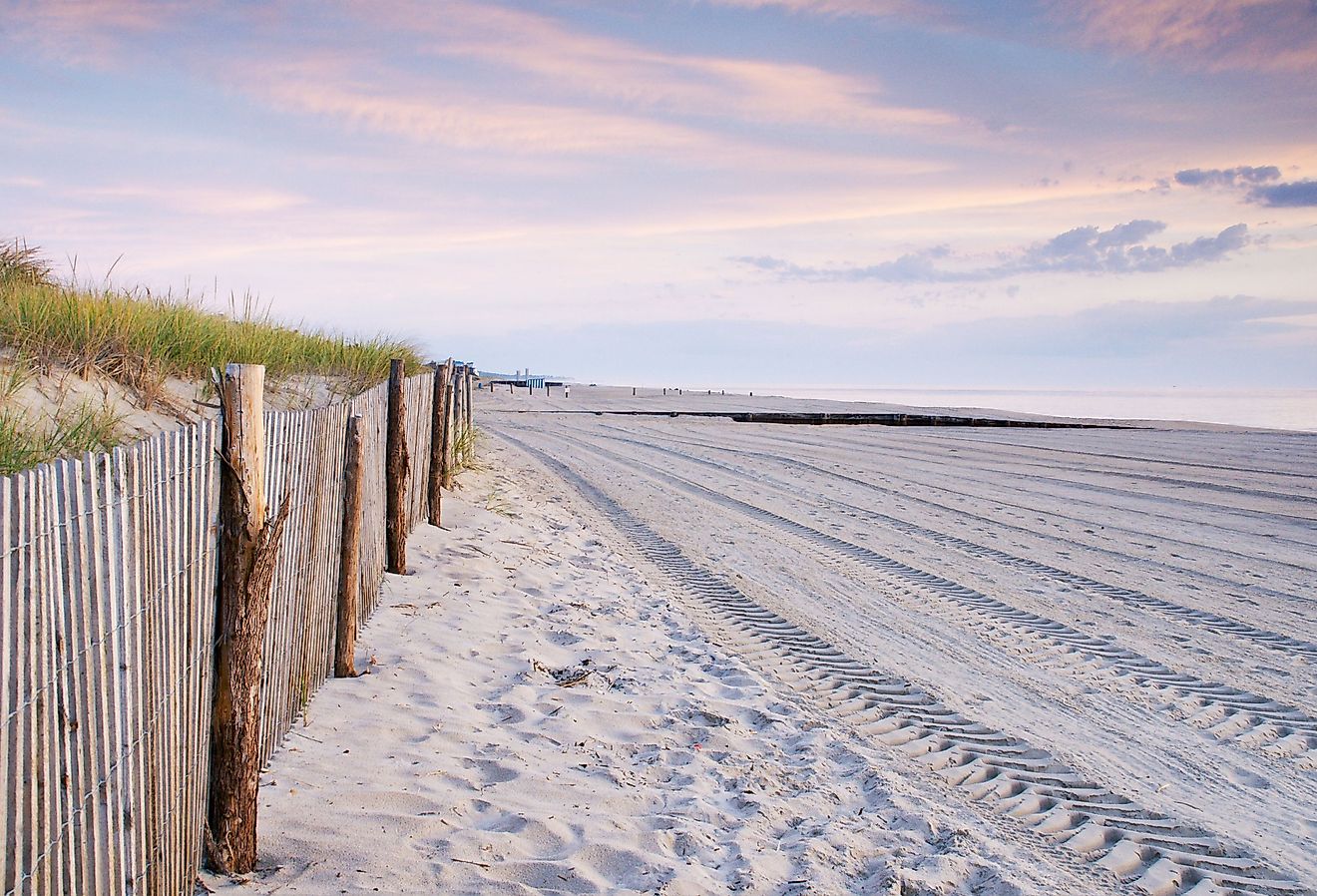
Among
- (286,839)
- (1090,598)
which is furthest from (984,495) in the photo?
(286,839)

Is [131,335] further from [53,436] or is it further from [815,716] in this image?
[815,716]

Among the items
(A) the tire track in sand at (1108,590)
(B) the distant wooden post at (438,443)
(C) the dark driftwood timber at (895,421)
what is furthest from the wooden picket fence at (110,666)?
(C) the dark driftwood timber at (895,421)

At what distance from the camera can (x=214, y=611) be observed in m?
3.60

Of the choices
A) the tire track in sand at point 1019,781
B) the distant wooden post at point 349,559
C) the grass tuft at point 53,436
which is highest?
the grass tuft at point 53,436

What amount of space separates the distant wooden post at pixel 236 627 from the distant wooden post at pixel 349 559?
2.10 m

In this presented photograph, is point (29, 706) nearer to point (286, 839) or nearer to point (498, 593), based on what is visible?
point (286, 839)

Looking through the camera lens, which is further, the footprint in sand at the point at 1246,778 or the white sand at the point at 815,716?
the footprint in sand at the point at 1246,778

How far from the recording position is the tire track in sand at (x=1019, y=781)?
3.98m

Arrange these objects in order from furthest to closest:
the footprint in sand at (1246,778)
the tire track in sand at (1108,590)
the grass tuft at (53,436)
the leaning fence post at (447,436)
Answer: the leaning fence post at (447,436) < the tire track in sand at (1108,590) < the footprint in sand at (1246,778) < the grass tuft at (53,436)

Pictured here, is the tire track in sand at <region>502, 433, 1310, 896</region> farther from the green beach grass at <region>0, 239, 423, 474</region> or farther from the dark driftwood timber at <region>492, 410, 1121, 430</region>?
the dark driftwood timber at <region>492, 410, 1121, 430</region>

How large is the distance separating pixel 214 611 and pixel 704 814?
2.19m

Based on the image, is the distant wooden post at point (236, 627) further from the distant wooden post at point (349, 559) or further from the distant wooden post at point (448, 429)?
the distant wooden post at point (448, 429)

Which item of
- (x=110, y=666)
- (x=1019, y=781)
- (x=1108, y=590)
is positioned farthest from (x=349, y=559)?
(x=1108, y=590)

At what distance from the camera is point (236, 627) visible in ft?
11.9
